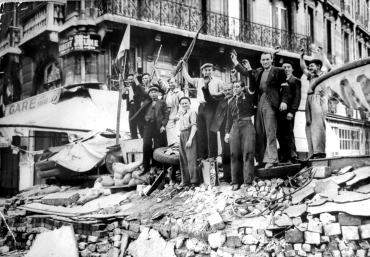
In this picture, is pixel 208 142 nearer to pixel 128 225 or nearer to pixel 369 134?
pixel 128 225

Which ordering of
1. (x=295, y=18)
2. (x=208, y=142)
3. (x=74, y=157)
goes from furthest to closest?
(x=74, y=157), (x=208, y=142), (x=295, y=18)

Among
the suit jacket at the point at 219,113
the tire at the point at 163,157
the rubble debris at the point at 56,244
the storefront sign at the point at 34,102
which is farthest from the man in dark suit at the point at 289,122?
Answer: the storefront sign at the point at 34,102

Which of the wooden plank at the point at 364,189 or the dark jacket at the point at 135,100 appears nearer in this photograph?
the wooden plank at the point at 364,189

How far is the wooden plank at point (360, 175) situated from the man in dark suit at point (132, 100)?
2.04 m

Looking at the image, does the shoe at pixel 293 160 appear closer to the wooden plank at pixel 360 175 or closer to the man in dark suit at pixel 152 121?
the wooden plank at pixel 360 175

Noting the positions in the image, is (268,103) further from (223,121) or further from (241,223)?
(241,223)

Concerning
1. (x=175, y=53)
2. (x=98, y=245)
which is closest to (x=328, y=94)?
(x=175, y=53)

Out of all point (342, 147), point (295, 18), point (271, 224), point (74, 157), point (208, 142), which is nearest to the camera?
point (271, 224)

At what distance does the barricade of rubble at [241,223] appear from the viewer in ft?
9.56

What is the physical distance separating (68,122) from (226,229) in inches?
70.5

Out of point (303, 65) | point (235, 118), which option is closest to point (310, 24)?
point (303, 65)

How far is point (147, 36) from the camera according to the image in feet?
13.9

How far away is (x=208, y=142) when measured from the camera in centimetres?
412

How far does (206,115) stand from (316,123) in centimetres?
102
